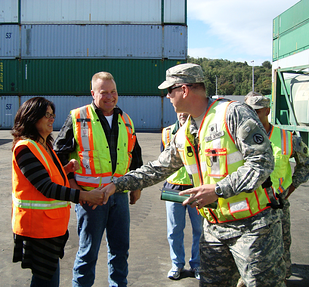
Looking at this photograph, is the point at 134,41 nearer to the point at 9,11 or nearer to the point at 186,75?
the point at 9,11

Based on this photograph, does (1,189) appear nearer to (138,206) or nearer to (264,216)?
(138,206)

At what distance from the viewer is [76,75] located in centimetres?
2442

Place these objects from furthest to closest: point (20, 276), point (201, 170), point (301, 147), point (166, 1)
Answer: point (166, 1) → point (20, 276) → point (301, 147) → point (201, 170)

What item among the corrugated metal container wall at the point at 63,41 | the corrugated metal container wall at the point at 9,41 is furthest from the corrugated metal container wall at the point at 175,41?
the corrugated metal container wall at the point at 9,41

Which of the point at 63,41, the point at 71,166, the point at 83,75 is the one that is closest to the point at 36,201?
the point at 71,166

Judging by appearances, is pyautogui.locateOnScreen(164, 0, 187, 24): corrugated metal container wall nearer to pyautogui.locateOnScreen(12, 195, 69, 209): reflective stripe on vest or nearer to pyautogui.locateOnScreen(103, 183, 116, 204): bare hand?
pyautogui.locateOnScreen(103, 183, 116, 204): bare hand

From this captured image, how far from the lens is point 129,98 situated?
80.9 feet

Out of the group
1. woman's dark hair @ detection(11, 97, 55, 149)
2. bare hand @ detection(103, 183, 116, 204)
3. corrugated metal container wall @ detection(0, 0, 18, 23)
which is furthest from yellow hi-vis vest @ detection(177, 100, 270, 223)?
corrugated metal container wall @ detection(0, 0, 18, 23)

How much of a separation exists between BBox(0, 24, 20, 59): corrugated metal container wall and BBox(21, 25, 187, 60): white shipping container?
0.46m

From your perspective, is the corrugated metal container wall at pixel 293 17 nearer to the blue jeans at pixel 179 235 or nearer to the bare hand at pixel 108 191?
the blue jeans at pixel 179 235

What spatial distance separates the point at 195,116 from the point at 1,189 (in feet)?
20.5

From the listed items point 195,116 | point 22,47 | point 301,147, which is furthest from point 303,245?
point 22,47

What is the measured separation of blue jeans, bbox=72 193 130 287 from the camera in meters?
2.81

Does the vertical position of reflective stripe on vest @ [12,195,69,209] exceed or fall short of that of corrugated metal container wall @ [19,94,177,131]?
it falls short
